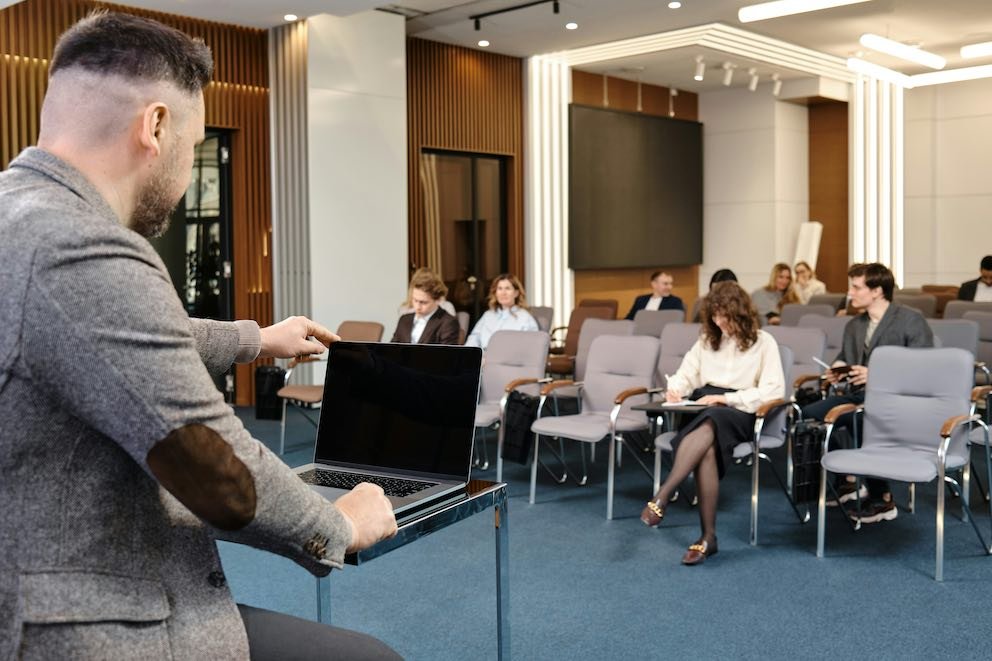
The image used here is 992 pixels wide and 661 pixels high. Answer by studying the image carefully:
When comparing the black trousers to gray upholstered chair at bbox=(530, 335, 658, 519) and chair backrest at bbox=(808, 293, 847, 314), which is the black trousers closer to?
gray upholstered chair at bbox=(530, 335, 658, 519)

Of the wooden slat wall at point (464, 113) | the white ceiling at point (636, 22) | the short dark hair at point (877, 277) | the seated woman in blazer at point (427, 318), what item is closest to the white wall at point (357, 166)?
the white ceiling at point (636, 22)

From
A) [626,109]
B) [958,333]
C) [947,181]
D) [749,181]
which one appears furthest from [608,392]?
[947,181]

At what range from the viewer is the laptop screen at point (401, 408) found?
232 cm

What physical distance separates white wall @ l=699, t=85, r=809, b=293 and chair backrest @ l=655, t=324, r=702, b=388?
8.11 metres

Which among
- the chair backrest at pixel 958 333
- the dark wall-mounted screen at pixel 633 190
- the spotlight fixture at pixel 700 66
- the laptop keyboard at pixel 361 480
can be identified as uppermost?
the spotlight fixture at pixel 700 66

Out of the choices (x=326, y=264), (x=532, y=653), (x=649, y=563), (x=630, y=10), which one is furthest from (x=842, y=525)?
(x=630, y=10)

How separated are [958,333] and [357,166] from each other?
230 inches

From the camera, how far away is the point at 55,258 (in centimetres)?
113

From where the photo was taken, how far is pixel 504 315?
801 centimetres

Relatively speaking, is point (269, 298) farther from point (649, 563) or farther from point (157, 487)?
point (157, 487)

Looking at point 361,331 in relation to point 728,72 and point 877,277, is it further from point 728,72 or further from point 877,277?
point 728,72

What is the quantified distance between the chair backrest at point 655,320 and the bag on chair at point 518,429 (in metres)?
2.99

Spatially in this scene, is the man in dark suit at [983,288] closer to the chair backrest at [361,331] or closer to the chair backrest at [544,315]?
the chair backrest at [544,315]

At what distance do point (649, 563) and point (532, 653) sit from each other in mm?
1277
